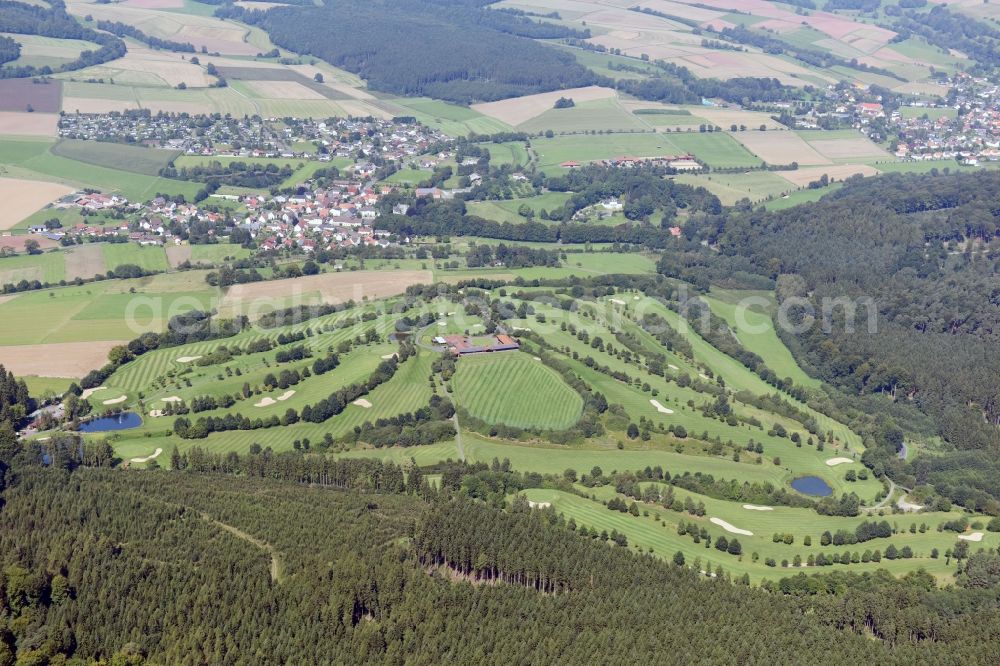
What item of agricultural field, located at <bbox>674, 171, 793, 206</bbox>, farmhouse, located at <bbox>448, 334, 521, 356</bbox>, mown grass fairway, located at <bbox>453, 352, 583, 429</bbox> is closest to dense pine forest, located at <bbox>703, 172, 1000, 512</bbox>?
agricultural field, located at <bbox>674, 171, 793, 206</bbox>

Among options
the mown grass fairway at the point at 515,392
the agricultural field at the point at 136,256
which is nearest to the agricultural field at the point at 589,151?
the agricultural field at the point at 136,256

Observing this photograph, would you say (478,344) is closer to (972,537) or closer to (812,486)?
(812,486)

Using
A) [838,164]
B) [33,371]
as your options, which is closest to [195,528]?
[33,371]

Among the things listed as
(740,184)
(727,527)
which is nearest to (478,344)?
(727,527)

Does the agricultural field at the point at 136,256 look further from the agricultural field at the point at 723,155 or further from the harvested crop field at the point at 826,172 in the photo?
the harvested crop field at the point at 826,172

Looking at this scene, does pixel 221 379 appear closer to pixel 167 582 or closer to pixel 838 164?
pixel 167 582

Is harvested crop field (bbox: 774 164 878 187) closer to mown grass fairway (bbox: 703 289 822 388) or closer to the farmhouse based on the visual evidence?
mown grass fairway (bbox: 703 289 822 388)
